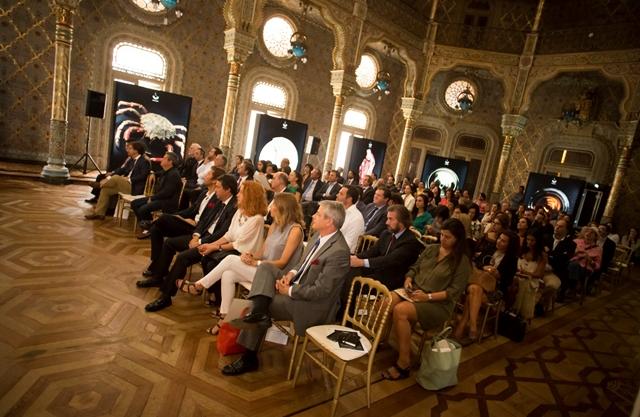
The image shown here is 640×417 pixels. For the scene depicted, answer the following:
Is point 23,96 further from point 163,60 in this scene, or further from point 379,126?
point 379,126

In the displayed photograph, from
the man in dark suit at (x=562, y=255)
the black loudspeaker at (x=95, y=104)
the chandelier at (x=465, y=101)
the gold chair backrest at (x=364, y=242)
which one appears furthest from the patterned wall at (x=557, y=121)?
the black loudspeaker at (x=95, y=104)

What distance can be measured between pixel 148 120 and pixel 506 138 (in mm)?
12034

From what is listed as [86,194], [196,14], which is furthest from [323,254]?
[196,14]

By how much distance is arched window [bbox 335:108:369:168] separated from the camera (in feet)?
48.6

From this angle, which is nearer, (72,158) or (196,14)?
(72,158)

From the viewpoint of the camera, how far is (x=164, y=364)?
2.71 metres

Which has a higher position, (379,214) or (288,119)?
(288,119)

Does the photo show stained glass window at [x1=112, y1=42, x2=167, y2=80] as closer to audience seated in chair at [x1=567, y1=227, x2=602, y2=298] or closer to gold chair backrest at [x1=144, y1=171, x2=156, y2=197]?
gold chair backrest at [x1=144, y1=171, x2=156, y2=197]

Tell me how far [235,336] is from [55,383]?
122 centimetres

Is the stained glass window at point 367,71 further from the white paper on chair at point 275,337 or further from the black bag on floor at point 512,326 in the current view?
the white paper on chair at point 275,337

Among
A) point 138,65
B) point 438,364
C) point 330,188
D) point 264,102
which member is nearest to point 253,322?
A: point 438,364

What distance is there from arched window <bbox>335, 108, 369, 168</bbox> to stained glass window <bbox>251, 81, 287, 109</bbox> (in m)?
3.13

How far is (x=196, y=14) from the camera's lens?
10.0 metres

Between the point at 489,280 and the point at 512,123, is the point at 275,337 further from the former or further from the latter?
the point at 512,123
